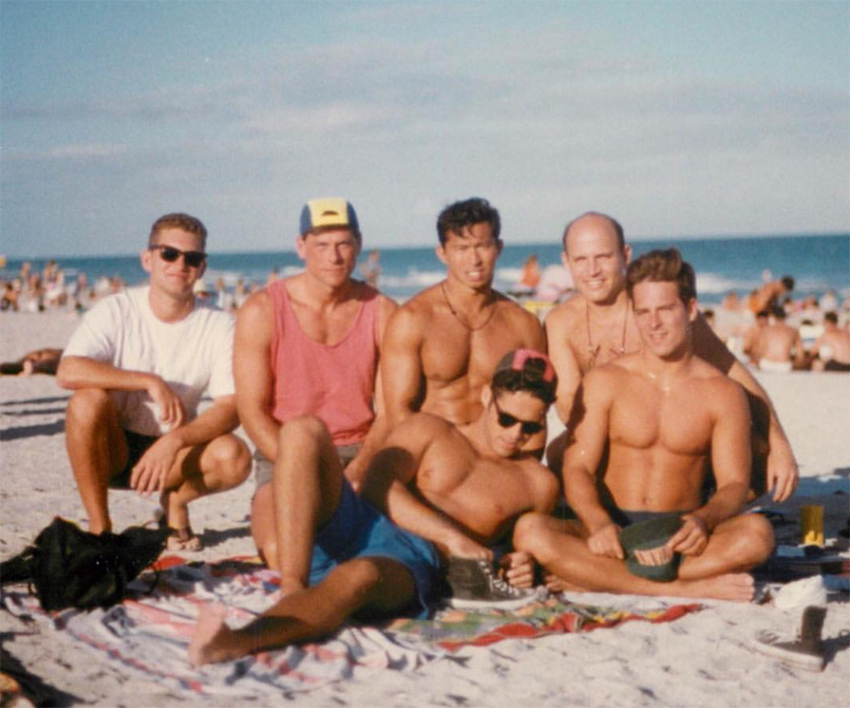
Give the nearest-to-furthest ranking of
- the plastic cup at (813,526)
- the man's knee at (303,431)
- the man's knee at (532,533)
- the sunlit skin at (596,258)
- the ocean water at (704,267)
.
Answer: the man's knee at (303,431) → the man's knee at (532,533) → the sunlit skin at (596,258) → the plastic cup at (813,526) → the ocean water at (704,267)

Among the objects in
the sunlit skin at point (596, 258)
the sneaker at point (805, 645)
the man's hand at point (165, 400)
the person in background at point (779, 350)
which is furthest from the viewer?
the person in background at point (779, 350)

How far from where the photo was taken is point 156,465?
5340 millimetres

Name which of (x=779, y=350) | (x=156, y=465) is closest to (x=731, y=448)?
(x=156, y=465)

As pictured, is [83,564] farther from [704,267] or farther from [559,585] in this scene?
[704,267]

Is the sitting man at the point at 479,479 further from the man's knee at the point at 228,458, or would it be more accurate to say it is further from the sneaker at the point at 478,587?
the man's knee at the point at 228,458

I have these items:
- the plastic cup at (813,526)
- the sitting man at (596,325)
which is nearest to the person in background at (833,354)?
the plastic cup at (813,526)

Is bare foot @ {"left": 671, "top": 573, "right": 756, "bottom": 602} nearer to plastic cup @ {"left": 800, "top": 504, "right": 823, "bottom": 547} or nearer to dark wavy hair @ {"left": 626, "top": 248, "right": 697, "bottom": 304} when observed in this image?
plastic cup @ {"left": 800, "top": 504, "right": 823, "bottom": 547}

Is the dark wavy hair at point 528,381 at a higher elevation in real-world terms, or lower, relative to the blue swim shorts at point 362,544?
higher

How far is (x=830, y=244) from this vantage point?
80188mm

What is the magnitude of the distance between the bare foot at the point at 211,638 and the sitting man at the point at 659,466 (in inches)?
63.5

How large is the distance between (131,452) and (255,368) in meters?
0.93

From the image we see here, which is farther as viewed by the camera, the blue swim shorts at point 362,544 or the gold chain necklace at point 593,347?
the gold chain necklace at point 593,347

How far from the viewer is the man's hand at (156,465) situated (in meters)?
5.34

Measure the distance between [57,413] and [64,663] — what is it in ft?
25.2
